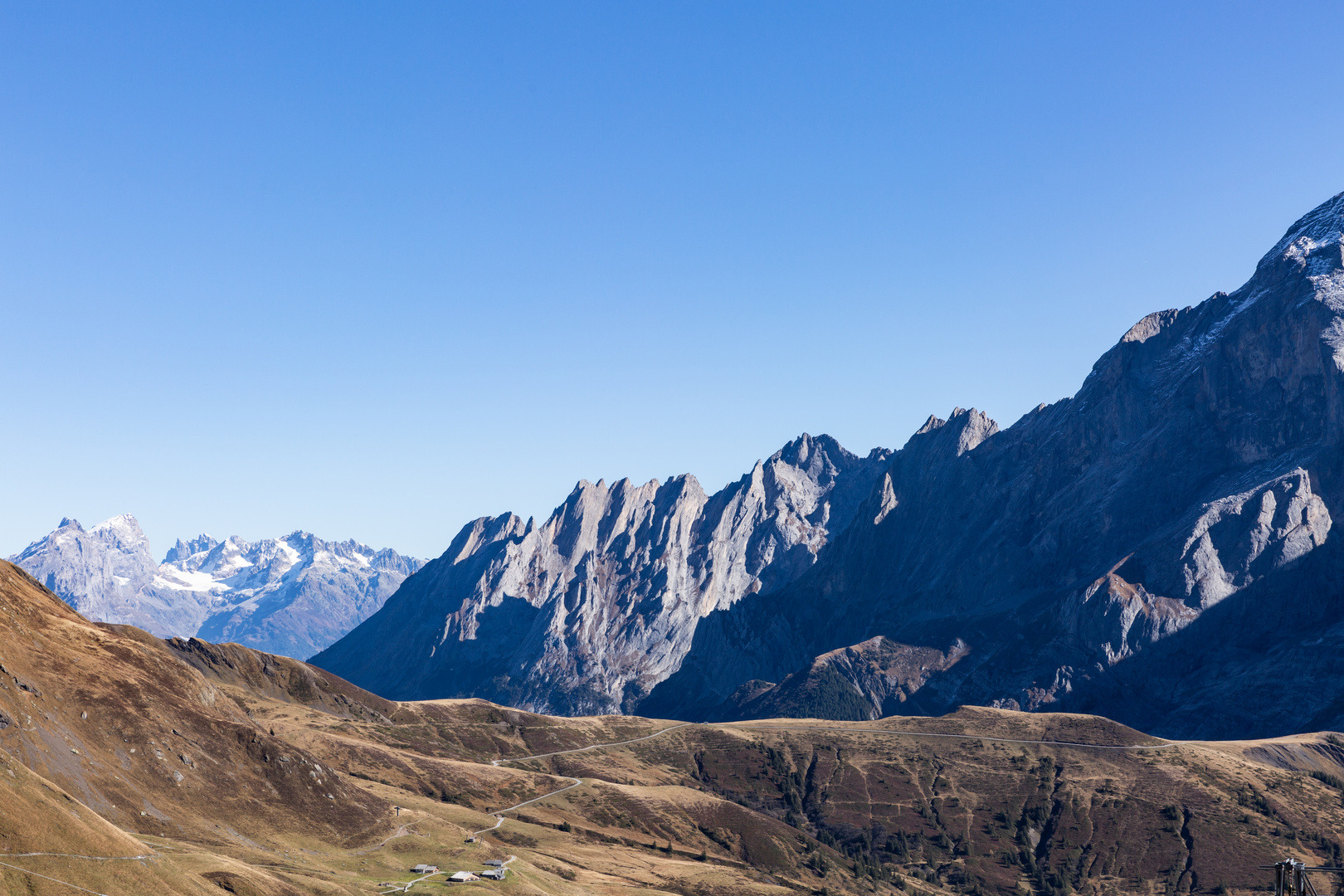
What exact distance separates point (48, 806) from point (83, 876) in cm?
1088

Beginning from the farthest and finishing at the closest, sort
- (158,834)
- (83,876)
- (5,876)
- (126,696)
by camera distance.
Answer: (126,696) → (158,834) → (83,876) → (5,876)

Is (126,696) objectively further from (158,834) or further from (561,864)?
(561,864)

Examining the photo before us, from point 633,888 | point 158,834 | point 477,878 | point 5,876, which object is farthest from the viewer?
point 633,888

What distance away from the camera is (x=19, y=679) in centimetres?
15038

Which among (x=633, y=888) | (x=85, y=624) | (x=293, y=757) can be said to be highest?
(x=85, y=624)

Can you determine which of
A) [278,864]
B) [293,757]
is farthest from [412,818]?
[278,864]

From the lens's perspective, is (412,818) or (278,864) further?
(412,818)

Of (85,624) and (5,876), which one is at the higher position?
(85,624)

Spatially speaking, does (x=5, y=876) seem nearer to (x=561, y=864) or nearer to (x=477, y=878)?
(x=477, y=878)

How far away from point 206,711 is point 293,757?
1709cm

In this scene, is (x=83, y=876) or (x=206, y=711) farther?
(x=206, y=711)

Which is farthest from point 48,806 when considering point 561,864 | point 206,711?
point 561,864

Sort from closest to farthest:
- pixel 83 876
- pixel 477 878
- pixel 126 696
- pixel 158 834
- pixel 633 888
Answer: pixel 83 876 → pixel 158 834 → pixel 477 878 → pixel 126 696 → pixel 633 888

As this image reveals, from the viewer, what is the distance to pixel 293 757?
189875mm
